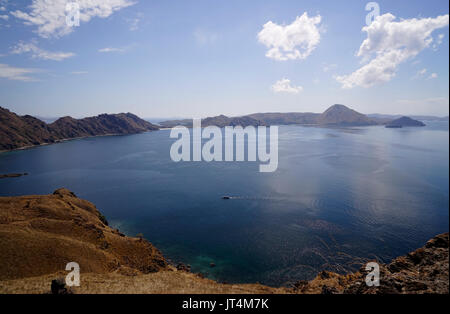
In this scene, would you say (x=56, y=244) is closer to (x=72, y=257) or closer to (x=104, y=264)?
(x=72, y=257)

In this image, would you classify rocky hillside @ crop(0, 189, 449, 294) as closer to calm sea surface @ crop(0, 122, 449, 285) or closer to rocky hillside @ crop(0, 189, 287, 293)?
rocky hillside @ crop(0, 189, 287, 293)

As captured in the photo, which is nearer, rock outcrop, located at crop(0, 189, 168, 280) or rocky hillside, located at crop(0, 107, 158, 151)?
rock outcrop, located at crop(0, 189, 168, 280)

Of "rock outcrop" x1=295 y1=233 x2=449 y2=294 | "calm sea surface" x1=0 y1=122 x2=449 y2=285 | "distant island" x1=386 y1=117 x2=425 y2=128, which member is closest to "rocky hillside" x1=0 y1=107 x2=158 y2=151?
"calm sea surface" x1=0 y1=122 x2=449 y2=285

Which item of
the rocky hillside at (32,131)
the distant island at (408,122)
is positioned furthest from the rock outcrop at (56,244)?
the rocky hillside at (32,131)

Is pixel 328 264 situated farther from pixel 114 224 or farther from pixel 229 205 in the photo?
pixel 114 224

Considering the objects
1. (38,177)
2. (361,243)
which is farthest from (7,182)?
(361,243)

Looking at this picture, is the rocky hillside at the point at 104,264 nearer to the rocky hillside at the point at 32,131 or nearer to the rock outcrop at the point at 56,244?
the rock outcrop at the point at 56,244
